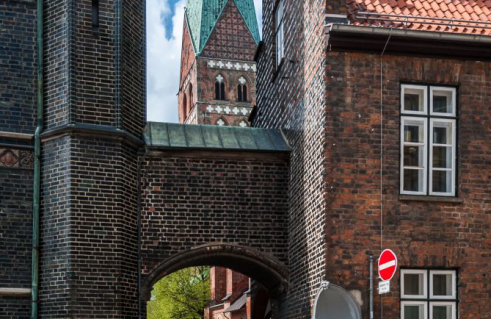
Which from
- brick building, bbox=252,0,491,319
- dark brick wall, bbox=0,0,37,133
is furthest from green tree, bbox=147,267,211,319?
brick building, bbox=252,0,491,319

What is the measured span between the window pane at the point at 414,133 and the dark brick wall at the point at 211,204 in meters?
3.25

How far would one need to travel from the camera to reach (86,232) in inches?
627

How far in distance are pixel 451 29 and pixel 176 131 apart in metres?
5.97

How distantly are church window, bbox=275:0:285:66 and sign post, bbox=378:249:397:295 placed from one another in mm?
6433

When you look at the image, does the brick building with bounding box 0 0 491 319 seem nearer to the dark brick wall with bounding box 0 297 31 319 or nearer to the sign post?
→ the dark brick wall with bounding box 0 297 31 319

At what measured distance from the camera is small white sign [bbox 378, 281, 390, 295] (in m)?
13.5

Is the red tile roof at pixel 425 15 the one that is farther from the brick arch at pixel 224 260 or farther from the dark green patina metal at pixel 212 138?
the brick arch at pixel 224 260

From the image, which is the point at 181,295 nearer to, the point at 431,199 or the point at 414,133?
the point at 414,133

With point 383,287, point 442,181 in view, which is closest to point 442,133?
point 442,181

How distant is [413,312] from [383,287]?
5.03 ft

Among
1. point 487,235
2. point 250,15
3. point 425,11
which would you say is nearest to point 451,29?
point 425,11

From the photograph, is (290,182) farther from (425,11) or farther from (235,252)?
(425,11)

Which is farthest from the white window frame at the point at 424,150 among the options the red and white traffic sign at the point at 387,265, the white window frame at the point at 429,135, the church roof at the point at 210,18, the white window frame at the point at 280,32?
the church roof at the point at 210,18

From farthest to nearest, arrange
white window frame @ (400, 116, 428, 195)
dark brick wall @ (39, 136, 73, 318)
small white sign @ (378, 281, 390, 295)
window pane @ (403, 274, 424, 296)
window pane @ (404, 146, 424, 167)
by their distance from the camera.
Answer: dark brick wall @ (39, 136, 73, 318), window pane @ (404, 146, 424, 167), white window frame @ (400, 116, 428, 195), window pane @ (403, 274, 424, 296), small white sign @ (378, 281, 390, 295)
